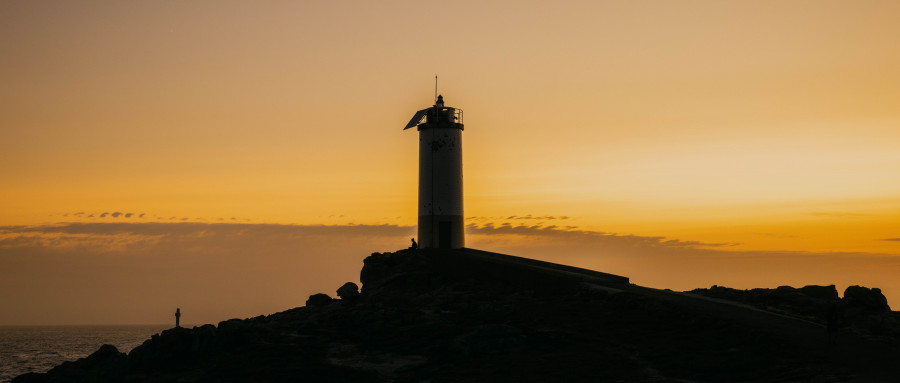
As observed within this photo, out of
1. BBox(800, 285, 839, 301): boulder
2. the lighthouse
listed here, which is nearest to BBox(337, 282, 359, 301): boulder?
the lighthouse

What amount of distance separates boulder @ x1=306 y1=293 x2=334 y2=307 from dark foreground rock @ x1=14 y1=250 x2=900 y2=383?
13cm

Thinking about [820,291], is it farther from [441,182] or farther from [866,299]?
[441,182]

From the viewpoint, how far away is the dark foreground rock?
36375 millimetres

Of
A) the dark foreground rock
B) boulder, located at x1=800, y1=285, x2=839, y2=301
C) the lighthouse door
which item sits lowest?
the dark foreground rock

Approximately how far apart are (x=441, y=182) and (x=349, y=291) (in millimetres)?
11194

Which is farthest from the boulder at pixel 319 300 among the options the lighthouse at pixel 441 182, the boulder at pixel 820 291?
the boulder at pixel 820 291

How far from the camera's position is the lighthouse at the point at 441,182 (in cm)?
6081

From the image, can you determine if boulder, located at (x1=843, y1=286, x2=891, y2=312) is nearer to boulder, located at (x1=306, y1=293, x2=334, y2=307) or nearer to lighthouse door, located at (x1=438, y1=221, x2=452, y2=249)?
lighthouse door, located at (x1=438, y1=221, x2=452, y2=249)

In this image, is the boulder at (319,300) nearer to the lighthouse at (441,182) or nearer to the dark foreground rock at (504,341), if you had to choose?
the dark foreground rock at (504,341)

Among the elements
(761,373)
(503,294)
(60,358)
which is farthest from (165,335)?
(60,358)

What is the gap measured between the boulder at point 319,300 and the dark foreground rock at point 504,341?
134 mm

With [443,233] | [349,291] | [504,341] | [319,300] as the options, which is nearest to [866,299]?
[504,341]

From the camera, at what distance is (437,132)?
2413 inches

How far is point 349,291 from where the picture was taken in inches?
2159
